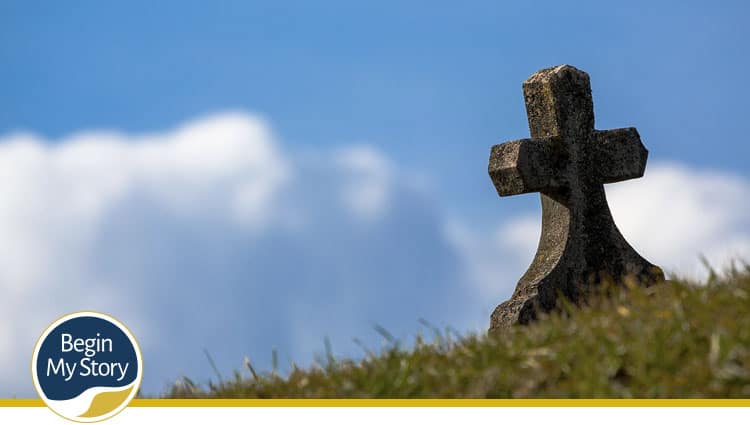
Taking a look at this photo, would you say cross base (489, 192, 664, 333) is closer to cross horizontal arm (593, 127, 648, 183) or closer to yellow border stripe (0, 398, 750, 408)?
cross horizontal arm (593, 127, 648, 183)

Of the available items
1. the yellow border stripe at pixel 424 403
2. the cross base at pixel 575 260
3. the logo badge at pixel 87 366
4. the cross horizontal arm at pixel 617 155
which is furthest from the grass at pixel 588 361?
the cross horizontal arm at pixel 617 155

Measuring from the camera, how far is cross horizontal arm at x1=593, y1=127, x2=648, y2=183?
9.12 metres

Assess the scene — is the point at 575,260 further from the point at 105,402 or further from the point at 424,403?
the point at 105,402

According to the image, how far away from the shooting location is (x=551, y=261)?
29.0 ft

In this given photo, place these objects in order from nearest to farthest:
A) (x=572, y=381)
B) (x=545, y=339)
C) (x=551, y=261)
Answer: (x=572, y=381)
(x=545, y=339)
(x=551, y=261)

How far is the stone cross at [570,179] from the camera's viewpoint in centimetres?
864

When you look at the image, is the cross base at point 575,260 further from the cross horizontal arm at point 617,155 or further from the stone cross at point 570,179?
the cross horizontal arm at point 617,155

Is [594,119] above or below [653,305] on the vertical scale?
above

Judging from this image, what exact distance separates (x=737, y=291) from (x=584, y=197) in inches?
147

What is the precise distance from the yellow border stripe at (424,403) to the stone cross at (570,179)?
3.83m

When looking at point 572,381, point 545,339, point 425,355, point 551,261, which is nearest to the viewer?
point 572,381
